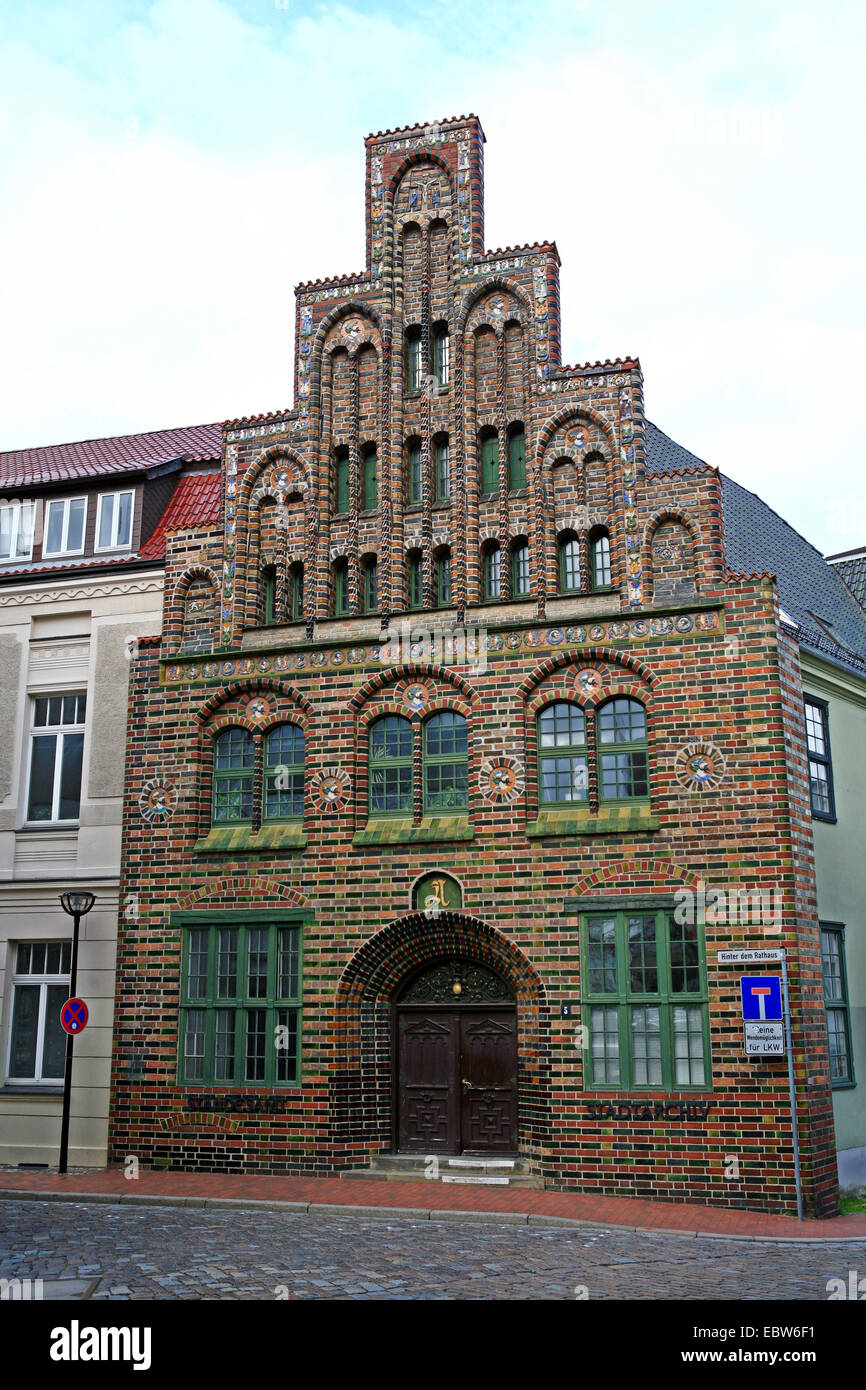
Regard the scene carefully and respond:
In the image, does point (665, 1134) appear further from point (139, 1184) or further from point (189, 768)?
point (189, 768)

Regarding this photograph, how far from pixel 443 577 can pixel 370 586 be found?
116cm

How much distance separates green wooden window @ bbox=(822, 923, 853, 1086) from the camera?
18.8 meters

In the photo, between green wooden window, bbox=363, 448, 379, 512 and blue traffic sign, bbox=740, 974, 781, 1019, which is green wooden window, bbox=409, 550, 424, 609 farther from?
blue traffic sign, bbox=740, 974, 781, 1019

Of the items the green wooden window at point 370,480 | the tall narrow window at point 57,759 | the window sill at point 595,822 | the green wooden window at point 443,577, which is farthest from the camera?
the tall narrow window at point 57,759

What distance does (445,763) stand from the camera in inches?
749

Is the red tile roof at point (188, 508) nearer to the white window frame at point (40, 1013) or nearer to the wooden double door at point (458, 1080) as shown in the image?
the white window frame at point (40, 1013)

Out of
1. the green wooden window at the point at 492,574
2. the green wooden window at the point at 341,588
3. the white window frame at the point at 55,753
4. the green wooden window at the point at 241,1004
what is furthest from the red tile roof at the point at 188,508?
the green wooden window at the point at 241,1004

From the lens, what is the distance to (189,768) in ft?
66.4

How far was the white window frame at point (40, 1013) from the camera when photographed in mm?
20734

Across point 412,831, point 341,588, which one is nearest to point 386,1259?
point 412,831

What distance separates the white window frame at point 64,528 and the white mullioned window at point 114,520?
0.86 feet

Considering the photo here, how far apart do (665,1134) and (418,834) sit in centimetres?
516

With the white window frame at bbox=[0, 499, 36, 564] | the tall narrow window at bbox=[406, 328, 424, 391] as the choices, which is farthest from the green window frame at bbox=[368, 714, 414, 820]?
the white window frame at bbox=[0, 499, 36, 564]

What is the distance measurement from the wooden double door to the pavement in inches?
33.6
